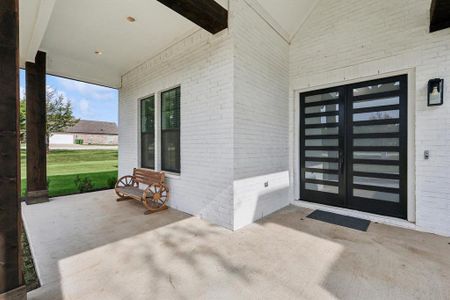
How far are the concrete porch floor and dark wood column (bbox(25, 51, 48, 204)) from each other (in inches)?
68.4

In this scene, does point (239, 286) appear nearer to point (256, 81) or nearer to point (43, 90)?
point (256, 81)

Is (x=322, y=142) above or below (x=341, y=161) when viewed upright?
above

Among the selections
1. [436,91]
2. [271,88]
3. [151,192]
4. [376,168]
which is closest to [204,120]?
[271,88]

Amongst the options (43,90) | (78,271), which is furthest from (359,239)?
(43,90)

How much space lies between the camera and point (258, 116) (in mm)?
3846

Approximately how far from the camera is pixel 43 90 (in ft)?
16.6

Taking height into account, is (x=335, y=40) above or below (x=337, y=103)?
above

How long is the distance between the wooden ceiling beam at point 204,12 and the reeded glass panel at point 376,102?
2.76 meters

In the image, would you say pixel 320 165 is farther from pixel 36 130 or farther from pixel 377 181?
pixel 36 130

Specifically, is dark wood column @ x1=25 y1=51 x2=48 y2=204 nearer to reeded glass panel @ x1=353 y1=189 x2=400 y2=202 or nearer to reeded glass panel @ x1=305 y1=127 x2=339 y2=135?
reeded glass panel @ x1=305 y1=127 x2=339 y2=135

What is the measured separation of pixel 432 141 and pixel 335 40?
2391mm

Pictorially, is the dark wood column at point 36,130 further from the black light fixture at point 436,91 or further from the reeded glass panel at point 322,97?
the black light fixture at point 436,91

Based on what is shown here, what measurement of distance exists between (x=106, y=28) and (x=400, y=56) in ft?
17.3

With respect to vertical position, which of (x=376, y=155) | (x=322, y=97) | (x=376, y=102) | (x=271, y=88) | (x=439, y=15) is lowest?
(x=376, y=155)
